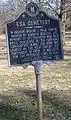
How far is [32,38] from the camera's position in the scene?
6348 millimetres

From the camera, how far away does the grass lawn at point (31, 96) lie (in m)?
6.97

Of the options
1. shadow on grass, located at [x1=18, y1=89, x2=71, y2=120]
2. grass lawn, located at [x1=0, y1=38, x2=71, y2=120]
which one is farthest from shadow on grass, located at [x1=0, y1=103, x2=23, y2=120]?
shadow on grass, located at [x1=18, y1=89, x2=71, y2=120]

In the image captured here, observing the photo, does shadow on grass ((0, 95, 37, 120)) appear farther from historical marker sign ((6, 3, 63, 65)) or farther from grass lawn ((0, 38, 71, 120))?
historical marker sign ((6, 3, 63, 65))

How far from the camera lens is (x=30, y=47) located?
6.36 meters

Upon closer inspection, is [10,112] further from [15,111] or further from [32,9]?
[32,9]

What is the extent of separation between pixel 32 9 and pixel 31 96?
269 centimetres

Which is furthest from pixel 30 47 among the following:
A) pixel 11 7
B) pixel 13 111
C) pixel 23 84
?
pixel 11 7

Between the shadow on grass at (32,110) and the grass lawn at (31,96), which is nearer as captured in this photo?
the shadow on grass at (32,110)

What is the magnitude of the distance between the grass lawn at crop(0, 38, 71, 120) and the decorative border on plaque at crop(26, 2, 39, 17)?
1.95 m

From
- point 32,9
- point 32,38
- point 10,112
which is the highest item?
point 32,9

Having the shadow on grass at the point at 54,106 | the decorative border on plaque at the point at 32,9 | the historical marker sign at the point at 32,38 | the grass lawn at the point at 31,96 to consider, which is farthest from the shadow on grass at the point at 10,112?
the decorative border on plaque at the point at 32,9

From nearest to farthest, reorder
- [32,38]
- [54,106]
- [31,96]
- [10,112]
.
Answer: [32,38] → [10,112] → [54,106] → [31,96]

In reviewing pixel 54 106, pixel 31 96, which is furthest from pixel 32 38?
pixel 31 96

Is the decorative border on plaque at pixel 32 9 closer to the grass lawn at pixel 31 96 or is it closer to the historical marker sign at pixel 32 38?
the historical marker sign at pixel 32 38
